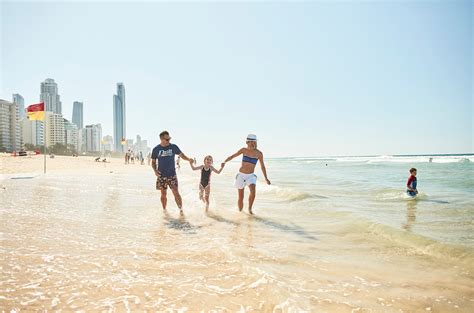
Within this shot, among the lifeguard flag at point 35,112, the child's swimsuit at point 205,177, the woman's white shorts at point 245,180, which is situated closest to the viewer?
the woman's white shorts at point 245,180

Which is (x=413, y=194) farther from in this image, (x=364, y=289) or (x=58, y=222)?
(x=58, y=222)

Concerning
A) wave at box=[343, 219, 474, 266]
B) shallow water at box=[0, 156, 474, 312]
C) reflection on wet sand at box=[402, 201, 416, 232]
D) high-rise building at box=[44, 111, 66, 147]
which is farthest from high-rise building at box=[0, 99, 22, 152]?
wave at box=[343, 219, 474, 266]

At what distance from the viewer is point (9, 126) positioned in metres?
101

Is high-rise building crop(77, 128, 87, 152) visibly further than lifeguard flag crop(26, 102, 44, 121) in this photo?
Yes

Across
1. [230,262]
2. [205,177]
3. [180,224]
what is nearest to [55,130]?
[205,177]

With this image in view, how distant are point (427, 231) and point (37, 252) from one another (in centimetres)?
654

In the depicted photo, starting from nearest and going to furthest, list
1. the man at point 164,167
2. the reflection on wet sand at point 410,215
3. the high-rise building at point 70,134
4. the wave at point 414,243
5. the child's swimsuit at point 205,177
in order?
the wave at point 414,243
the reflection on wet sand at point 410,215
the man at point 164,167
the child's swimsuit at point 205,177
the high-rise building at point 70,134

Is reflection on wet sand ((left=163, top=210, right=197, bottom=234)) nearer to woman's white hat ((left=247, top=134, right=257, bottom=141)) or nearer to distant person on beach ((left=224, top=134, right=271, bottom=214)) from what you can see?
distant person on beach ((left=224, top=134, right=271, bottom=214))

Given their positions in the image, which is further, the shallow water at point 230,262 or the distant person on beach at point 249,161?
the distant person on beach at point 249,161

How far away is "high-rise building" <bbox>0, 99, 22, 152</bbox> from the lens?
97438 mm

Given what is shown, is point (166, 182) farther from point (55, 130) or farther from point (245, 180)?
point (55, 130)

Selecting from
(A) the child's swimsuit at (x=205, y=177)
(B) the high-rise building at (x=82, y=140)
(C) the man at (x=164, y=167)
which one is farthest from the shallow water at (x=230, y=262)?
(B) the high-rise building at (x=82, y=140)

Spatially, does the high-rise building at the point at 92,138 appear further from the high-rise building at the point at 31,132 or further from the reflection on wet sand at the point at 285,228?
the reflection on wet sand at the point at 285,228

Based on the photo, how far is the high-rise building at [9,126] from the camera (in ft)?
320
